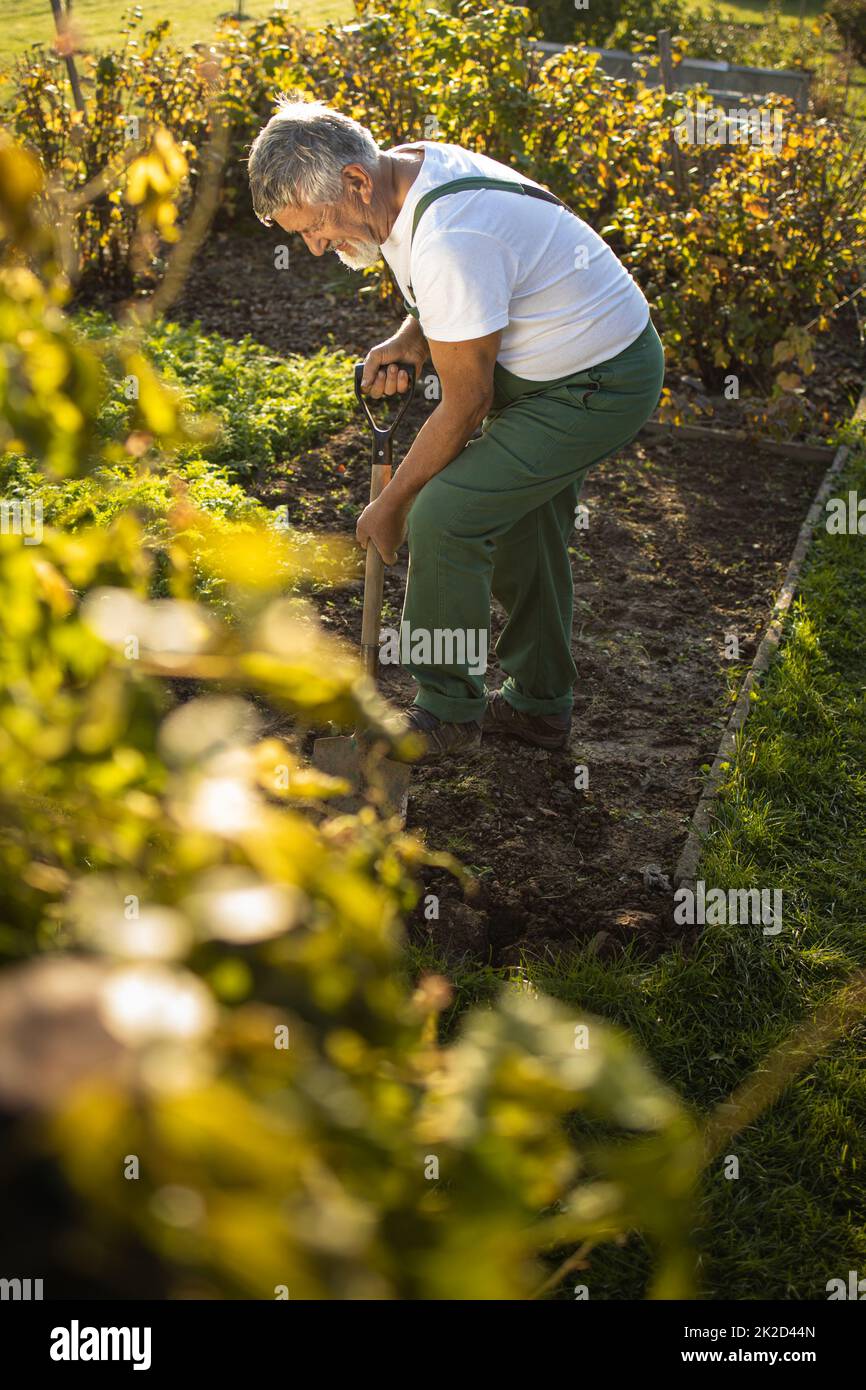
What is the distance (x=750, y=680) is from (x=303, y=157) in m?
2.33

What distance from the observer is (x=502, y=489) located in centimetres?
331

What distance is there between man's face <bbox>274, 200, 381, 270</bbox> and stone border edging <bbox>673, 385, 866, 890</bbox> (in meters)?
1.87

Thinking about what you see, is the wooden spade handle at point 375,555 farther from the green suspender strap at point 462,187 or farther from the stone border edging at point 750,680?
the stone border edging at point 750,680

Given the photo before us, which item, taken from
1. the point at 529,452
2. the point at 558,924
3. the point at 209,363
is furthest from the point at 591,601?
the point at 209,363

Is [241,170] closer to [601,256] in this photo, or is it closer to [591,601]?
[591,601]

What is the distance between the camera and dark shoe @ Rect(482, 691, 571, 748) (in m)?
3.88

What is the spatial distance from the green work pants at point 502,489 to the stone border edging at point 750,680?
0.74 meters

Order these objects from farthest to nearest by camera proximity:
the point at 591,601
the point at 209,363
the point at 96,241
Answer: the point at 96,241, the point at 209,363, the point at 591,601

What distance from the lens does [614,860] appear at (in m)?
3.45

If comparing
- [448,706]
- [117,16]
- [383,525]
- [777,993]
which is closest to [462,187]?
[383,525]

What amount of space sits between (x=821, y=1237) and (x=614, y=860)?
1210 millimetres

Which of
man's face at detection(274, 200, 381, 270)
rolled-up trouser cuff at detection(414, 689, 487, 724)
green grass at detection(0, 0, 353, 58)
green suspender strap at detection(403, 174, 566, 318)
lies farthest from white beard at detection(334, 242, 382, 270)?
green grass at detection(0, 0, 353, 58)

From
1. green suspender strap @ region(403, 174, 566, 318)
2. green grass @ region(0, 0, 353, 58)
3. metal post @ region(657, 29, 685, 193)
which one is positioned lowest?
green suspender strap @ region(403, 174, 566, 318)

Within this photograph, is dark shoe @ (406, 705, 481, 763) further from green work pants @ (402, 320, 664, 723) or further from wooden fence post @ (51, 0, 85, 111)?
wooden fence post @ (51, 0, 85, 111)
